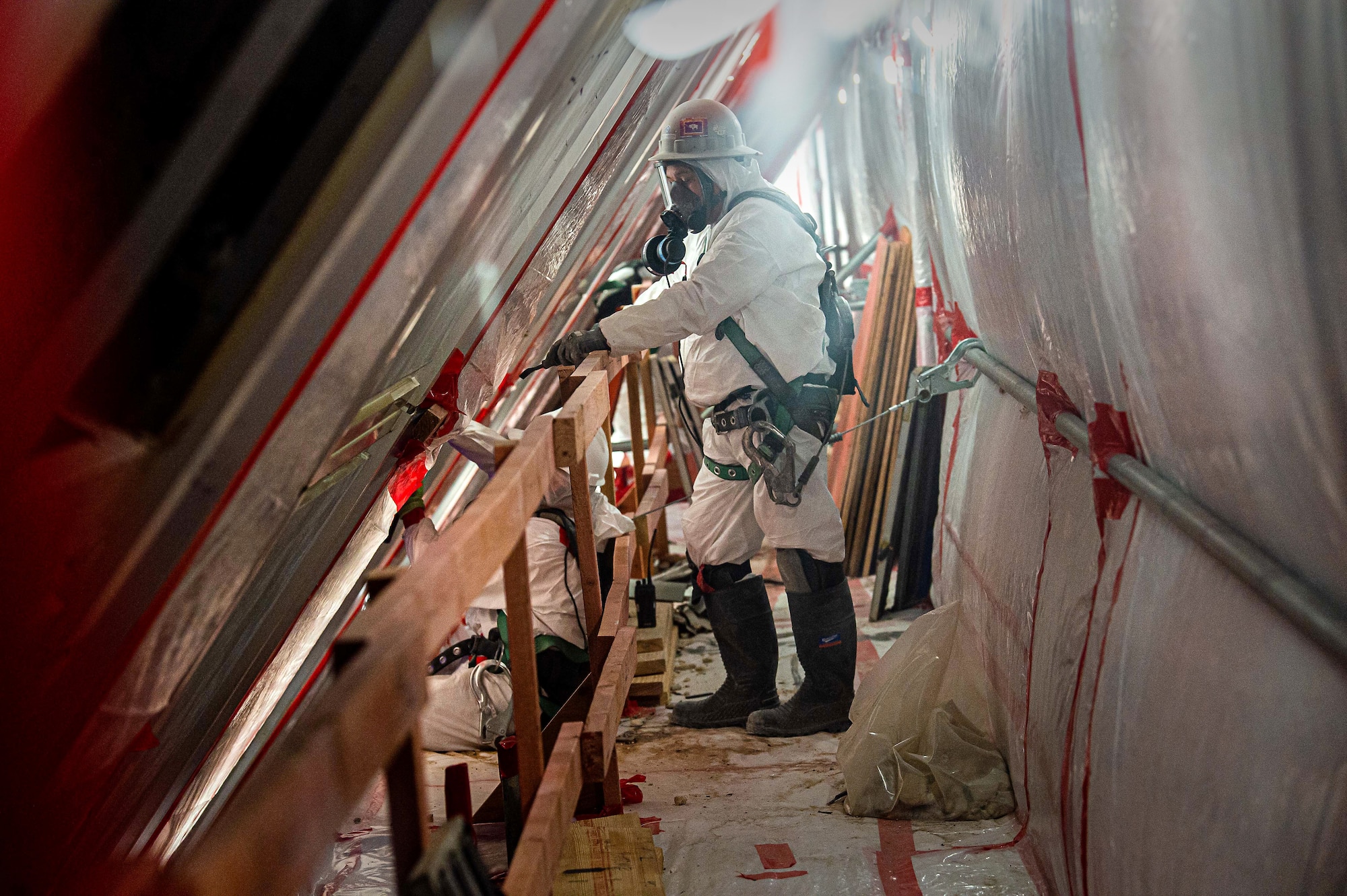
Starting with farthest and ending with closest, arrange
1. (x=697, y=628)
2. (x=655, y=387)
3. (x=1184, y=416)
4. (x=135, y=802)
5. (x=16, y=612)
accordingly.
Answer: (x=655, y=387)
(x=697, y=628)
(x=135, y=802)
(x=1184, y=416)
(x=16, y=612)

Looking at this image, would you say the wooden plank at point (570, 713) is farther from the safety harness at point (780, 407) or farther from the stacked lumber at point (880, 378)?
the stacked lumber at point (880, 378)

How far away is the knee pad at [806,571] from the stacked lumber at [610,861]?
40.2 inches

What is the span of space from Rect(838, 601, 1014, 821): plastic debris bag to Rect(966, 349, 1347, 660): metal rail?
0.93 m

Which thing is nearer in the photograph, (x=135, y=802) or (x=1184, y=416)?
(x=1184, y=416)

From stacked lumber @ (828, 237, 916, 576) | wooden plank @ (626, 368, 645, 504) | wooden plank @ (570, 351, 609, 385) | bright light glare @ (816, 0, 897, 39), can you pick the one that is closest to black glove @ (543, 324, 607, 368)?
wooden plank @ (570, 351, 609, 385)

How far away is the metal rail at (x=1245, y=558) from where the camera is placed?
1.15 metres

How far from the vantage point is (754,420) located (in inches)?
117

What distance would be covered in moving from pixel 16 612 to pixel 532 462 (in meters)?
0.63

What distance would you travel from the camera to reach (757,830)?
2.50m

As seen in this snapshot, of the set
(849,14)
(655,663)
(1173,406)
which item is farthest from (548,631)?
(849,14)

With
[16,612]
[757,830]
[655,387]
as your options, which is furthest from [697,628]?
[16,612]

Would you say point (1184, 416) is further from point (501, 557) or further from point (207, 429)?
point (207, 429)

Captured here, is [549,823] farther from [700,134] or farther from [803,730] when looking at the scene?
[700,134]

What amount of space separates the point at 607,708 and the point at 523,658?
1.45 ft
